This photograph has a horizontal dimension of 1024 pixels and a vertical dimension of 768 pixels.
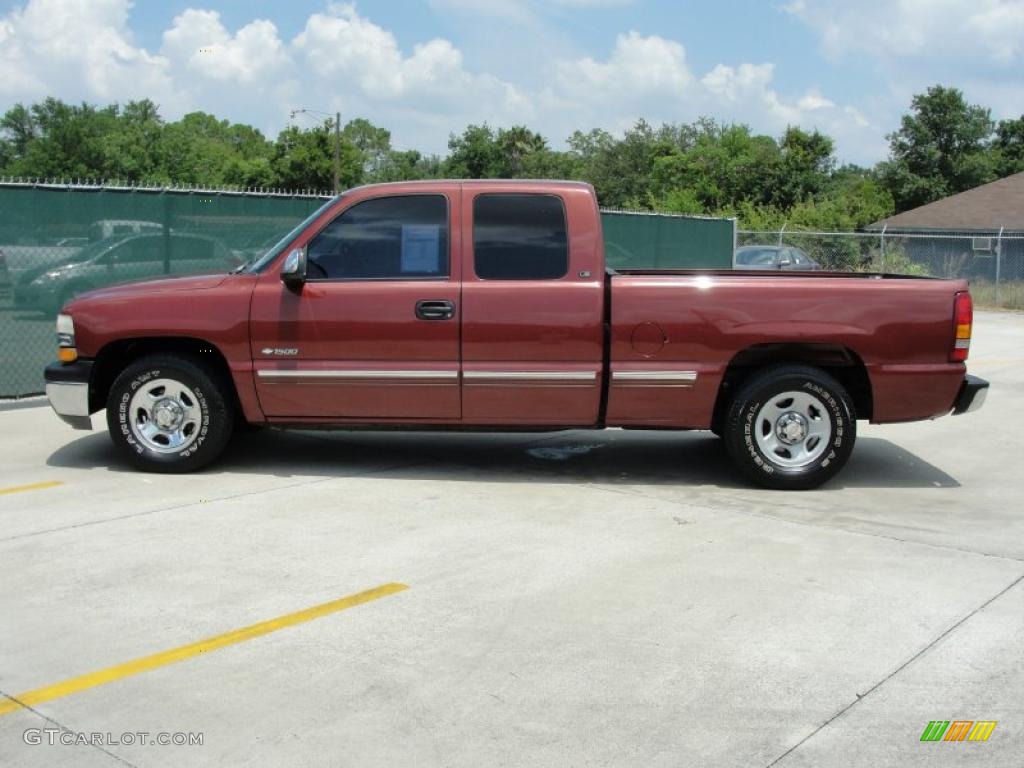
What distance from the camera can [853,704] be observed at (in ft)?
13.4

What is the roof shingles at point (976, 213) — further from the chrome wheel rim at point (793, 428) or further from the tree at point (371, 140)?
the tree at point (371, 140)

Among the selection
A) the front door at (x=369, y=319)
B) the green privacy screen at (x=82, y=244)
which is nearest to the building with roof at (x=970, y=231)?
the green privacy screen at (x=82, y=244)

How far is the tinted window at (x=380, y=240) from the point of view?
743 cm

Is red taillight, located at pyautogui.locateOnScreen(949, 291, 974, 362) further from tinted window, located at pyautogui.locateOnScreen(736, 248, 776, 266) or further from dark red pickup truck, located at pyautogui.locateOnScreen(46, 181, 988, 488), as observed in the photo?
tinted window, located at pyautogui.locateOnScreen(736, 248, 776, 266)

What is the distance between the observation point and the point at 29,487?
7.19 m

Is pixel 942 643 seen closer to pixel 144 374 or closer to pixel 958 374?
pixel 958 374

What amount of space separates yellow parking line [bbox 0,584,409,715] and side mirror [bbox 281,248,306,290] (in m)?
2.68

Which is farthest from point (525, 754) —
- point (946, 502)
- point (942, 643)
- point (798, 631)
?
point (946, 502)

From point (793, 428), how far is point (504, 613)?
3.16 metres

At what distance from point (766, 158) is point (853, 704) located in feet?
155

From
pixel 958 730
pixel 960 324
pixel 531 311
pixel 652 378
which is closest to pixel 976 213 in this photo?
pixel 960 324

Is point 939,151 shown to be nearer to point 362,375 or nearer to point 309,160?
point 309,160

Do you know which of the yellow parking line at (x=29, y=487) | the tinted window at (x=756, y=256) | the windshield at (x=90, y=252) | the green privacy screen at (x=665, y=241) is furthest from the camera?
the tinted window at (x=756, y=256)

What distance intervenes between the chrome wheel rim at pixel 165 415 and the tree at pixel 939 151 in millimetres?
50480
